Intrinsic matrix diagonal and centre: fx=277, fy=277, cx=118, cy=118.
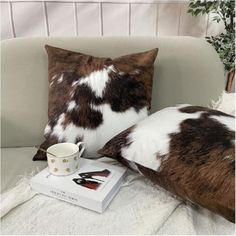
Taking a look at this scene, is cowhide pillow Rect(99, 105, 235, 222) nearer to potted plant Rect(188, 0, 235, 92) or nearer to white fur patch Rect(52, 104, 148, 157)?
white fur patch Rect(52, 104, 148, 157)

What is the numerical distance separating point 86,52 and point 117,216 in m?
0.68

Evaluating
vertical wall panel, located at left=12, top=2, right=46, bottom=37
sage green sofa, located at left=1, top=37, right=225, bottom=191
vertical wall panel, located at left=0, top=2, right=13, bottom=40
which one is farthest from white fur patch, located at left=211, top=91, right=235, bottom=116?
vertical wall panel, located at left=0, top=2, right=13, bottom=40

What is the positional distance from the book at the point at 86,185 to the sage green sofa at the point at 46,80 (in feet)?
0.92

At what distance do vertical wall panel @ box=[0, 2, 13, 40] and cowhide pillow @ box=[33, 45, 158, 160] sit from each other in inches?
25.2

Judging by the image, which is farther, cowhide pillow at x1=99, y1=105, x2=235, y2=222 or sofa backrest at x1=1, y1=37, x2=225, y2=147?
sofa backrest at x1=1, y1=37, x2=225, y2=147

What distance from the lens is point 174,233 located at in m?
0.66

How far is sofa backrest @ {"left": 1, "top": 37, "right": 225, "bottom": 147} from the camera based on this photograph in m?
1.09

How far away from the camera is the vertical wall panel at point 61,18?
4.84 feet

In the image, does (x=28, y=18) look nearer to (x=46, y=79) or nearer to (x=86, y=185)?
(x=46, y=79)

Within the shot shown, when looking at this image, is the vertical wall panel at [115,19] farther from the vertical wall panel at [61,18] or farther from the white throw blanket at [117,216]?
the white throw blanket at [117,216]

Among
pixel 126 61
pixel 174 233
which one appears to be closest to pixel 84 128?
pixel 126 61

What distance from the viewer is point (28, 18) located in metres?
1.49

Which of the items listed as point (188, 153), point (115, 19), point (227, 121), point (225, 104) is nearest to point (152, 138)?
point (188, 153)

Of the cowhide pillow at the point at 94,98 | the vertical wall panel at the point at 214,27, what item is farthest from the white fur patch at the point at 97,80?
the vertical wall panel at the point at 214,27
